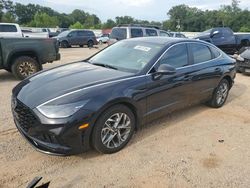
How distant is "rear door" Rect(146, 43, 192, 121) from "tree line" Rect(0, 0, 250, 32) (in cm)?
6180

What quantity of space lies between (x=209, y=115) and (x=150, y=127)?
146 centimetres

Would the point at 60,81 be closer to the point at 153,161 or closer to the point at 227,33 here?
the point at 153,161

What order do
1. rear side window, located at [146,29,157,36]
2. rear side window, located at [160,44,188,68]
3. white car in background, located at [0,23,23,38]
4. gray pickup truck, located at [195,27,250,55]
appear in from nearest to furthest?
rear side window, located at [160,44,188,68], white car in background, located at [0,23,23,38], gray pickup truck, located at [195,27,250,55], rear side window, located at [146,29,157,36]

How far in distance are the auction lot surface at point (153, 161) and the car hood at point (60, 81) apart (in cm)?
77

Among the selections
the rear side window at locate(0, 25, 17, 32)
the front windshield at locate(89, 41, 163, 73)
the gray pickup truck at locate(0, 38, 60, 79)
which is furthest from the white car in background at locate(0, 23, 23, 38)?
the front windshield at locate(89, 41, 163, 73)

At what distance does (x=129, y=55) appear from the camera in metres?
4.48

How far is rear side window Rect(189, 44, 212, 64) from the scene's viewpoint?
5027mm

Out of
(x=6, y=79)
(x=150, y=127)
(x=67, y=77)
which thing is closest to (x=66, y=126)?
(x=67, y=77)

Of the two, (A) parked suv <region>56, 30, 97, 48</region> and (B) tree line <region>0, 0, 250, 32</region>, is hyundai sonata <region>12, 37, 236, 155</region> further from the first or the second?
(B) tree line <region>0, 0, 250, 32</region>

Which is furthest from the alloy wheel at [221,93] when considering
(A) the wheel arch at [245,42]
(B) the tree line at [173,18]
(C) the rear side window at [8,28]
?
(B) the tree line at [173,18]

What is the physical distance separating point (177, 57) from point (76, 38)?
20.4 meters

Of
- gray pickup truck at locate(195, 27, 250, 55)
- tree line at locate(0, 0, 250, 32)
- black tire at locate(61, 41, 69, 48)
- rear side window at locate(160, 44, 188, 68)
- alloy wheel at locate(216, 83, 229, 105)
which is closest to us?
rear side window at locate(160, 44, 188, 68)

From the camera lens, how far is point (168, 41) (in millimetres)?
4695

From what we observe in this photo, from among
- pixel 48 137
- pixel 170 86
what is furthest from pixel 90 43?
pixel 48 137
